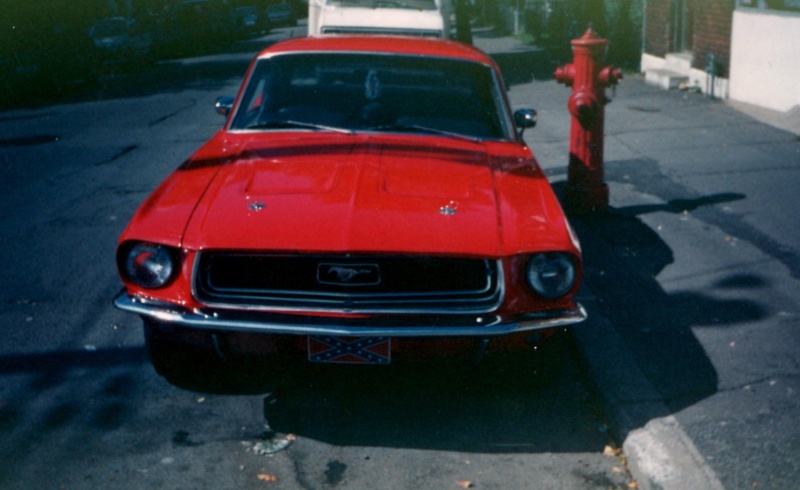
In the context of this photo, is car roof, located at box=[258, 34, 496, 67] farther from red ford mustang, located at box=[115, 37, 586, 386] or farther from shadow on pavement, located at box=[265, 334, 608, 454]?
shadow on pavement, located at box=[265, 334, 608, 454]

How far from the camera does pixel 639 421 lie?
4.04 meters

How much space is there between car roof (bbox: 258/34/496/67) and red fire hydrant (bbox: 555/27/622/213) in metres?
1.41

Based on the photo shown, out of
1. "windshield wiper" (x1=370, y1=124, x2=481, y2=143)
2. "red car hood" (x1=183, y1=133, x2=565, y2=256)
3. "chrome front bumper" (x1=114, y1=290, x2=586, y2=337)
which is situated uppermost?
"windshield wiper" (x1=370, y1=124, x2=481, y2=143)

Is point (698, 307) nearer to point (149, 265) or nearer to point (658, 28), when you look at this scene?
point (149, 265)

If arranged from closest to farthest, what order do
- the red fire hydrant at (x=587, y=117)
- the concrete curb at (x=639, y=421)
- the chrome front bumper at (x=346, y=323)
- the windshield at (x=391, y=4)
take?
the concrete curb at (x=639, y=421), the chrome front bumper at (x=346, y=323), the red fire hydrant at (x=587, y=117), the windshield at (x=391, y=4)

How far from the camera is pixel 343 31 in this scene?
42.8 feet

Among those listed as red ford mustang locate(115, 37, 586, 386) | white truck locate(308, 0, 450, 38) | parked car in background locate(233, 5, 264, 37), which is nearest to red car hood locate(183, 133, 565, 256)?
red ford mustang locate(115, 37, 586, 386)

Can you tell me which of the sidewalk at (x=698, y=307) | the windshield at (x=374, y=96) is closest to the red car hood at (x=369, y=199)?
the windshield at (x=374, y=96)

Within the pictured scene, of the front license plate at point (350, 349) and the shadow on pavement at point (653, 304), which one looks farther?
the shadow on pavement at point (653, 304)

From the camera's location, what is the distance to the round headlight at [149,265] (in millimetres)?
3902

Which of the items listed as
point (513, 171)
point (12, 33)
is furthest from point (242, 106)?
point (12, 33)

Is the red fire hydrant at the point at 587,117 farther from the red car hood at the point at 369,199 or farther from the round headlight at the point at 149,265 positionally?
the round headlight at the point at 149,265

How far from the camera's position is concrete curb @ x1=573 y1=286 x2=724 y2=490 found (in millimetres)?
Result: 3555

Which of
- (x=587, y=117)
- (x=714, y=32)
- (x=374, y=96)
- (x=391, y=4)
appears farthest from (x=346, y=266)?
(x=714, y=32)
